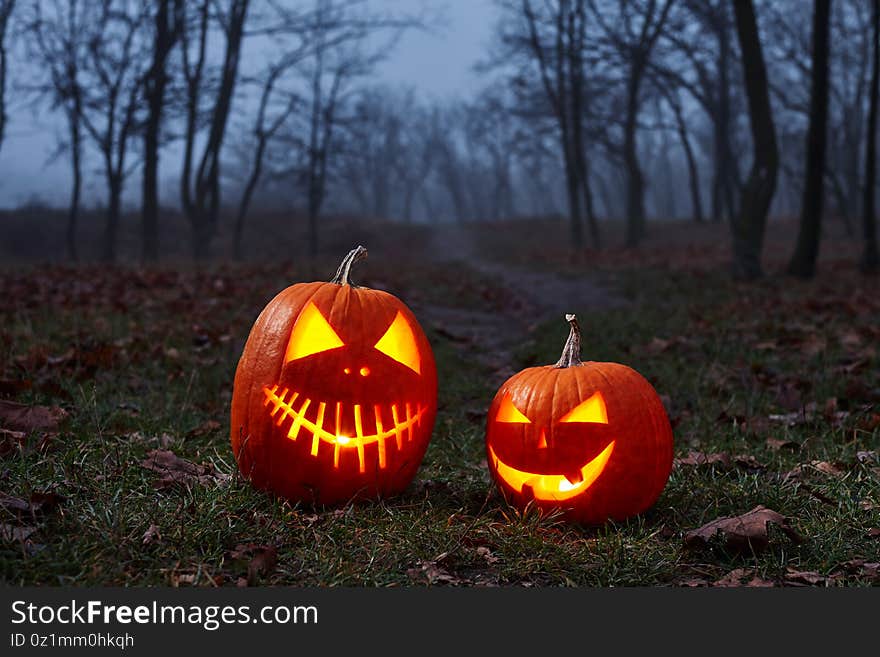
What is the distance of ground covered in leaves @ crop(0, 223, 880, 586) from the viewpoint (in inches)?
91.4

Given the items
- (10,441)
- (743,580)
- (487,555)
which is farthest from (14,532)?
(743,580)

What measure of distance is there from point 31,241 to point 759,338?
4187 centimetres

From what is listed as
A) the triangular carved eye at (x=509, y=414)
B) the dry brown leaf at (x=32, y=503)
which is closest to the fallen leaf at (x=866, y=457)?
the triangular carved eye at (x=509, y=414)

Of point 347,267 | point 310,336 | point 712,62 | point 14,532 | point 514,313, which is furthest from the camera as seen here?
point 712,62

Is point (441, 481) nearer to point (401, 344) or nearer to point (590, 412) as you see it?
point (401, 344)

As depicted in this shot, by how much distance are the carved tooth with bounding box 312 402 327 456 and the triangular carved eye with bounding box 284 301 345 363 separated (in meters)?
0.22

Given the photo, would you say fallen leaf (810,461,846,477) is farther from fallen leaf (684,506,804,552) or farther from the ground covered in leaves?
fallen leaf (684,506,804,552)

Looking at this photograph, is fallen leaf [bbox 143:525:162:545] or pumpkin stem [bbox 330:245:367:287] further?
pumpkin stem [bbox 330:245:367:287]

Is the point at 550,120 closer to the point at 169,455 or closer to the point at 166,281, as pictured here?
the point at 166,281

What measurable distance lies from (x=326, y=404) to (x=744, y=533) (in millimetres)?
1623

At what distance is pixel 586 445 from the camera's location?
2.83 metres

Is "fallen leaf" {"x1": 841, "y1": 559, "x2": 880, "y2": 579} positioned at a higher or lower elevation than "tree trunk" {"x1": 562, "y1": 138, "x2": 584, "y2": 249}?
lower

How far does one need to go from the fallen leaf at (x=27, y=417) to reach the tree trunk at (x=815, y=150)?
38.4 ft

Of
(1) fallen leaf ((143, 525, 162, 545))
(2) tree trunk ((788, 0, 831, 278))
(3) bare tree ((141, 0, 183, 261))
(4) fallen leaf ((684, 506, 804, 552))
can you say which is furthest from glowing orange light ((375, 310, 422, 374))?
(3) bare tree ((141, 0, 183, 261))
